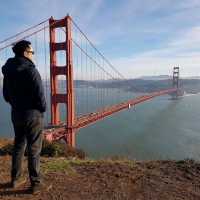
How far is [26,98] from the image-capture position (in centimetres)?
251

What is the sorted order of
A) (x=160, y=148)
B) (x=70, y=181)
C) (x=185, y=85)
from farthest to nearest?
(x=185, y=85), (x=160, y=148), (x=70, y=181)

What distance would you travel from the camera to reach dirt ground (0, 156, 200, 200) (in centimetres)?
272

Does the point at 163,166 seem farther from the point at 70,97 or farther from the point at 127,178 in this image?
the point at 70,97

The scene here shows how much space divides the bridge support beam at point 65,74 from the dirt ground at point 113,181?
49.8 ft

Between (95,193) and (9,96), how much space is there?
3.21 ft

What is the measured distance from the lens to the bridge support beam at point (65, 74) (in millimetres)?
19094

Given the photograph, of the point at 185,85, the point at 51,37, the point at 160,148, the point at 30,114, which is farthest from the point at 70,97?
the point at 185,85

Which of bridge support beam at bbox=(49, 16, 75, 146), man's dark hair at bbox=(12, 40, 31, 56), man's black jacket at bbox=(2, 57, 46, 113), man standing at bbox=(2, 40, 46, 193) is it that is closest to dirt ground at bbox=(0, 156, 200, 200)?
man standing at bbox=(2, 40, 46, 193)

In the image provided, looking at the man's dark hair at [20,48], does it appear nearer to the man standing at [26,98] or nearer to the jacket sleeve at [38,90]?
the man standing at [26,98]

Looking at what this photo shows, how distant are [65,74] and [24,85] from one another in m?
17.2

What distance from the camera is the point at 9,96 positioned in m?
2.62

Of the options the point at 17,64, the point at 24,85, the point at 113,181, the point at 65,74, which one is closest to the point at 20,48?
the point at 17,64

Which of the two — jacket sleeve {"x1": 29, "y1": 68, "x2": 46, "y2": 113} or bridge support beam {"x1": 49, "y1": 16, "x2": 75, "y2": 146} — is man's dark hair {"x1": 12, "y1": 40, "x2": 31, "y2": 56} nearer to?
jacket sleeve {"x1": 29, "y1": 68, "x2": 46, "y2": 113}

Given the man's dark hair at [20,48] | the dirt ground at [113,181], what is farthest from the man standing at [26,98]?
the dirt ground at [113,181]
